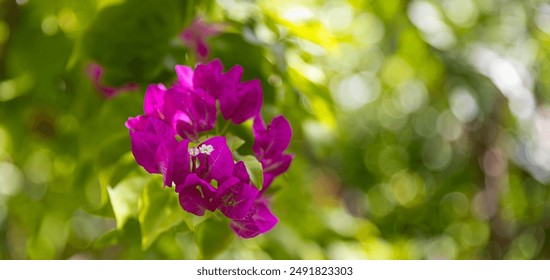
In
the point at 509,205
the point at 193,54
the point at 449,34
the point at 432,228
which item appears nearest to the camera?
the point at 193,54

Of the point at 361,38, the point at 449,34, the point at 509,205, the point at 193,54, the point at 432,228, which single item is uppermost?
the point at 193,54

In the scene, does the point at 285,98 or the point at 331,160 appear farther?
the point at 331,160

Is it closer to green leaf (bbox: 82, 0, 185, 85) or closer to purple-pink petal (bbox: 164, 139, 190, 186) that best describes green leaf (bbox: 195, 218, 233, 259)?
purple-pink petal (bbox: 164, 139, 190, 186)

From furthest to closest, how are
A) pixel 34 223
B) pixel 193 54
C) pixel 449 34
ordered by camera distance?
pixel 449 34 < pixel 34 223 < pixel 193 54

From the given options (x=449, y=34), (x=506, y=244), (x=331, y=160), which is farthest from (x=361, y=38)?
(x=506, y=244)

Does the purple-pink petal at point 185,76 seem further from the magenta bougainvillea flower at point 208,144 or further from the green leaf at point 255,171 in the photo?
the green leaf at point 255,171

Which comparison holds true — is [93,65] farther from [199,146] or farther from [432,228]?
[432,228]
